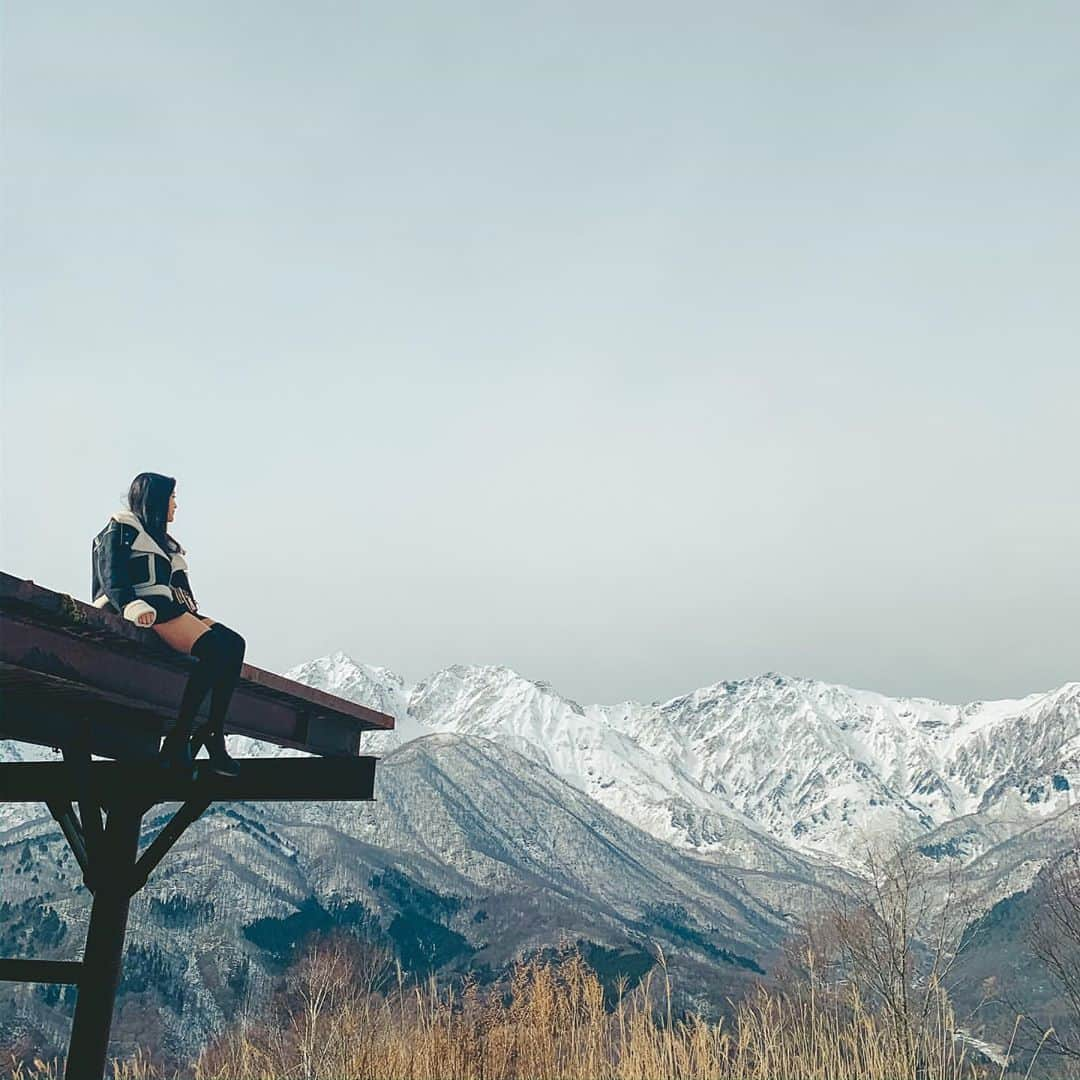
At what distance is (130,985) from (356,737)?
122 m

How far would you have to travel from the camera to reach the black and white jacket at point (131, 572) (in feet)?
17.7

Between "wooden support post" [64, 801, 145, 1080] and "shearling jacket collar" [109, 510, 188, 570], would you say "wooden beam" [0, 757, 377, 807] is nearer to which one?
"wooden support post" [64, 801, 145, 1080]

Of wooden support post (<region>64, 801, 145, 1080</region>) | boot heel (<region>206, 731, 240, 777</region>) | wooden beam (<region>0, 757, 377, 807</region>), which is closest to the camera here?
boot heel (<region>206, 731, 240, 777</region>)

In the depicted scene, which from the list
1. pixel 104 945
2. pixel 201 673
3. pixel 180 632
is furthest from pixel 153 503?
pixel 104 945

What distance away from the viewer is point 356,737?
7594mm

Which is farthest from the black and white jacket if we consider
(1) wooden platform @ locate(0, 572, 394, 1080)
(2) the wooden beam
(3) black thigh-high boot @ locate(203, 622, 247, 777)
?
(2) the wooden beam

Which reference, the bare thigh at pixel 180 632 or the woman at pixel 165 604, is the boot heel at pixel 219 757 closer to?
the woman at pixel 165 604

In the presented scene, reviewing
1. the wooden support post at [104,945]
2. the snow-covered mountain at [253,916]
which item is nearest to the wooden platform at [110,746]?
the wooden support post at [104,945]

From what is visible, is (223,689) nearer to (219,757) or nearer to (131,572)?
(219,757)

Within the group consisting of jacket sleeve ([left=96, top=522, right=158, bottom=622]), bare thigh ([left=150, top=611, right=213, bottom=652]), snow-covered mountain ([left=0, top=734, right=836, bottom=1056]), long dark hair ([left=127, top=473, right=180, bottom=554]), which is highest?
snow-covered mountain ([left=0, top=734, right=836, bottom=1056])

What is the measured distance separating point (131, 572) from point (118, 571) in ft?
0.19

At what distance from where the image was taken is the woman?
5387mm

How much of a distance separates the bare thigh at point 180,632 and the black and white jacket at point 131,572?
0.07m

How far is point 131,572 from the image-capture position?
547 centimetres
